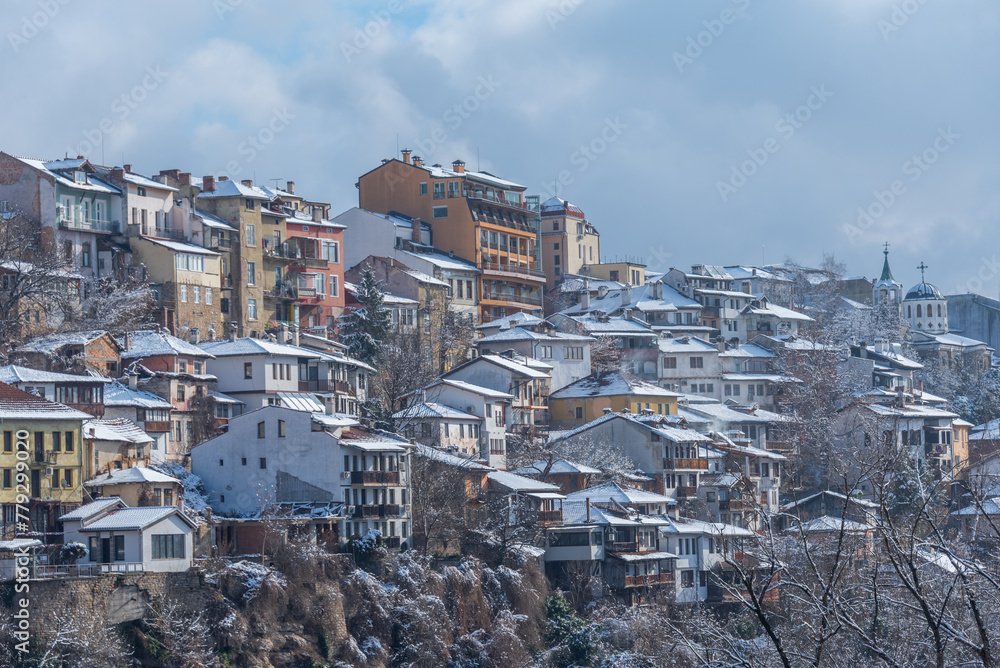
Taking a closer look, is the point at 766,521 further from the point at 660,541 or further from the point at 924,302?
the point at 924,302

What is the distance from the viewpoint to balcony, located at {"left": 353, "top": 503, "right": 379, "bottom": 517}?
63.7 metres

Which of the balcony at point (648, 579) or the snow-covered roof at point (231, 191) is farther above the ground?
the snow-covered roof at point (231, 191)

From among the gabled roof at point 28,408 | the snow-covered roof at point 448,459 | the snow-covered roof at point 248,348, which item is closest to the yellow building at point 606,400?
the snow-covered roof at point 448,459

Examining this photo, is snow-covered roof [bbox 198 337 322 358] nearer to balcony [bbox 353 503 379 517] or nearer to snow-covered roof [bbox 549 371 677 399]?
balcony [bbox 353 503 379 517]

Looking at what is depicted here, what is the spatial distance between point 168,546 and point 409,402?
26.4 meters

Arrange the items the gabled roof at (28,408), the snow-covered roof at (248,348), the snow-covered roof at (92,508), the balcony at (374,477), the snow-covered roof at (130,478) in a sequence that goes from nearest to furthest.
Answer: the snow-covered roof at (92,508) → the gabled roof at (28,408) → the snow-covered roof at (130,478) → the balcony at (374,477) → the snow-covered roof at (248,348)

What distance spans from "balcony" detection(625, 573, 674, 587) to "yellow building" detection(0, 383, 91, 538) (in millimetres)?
25763

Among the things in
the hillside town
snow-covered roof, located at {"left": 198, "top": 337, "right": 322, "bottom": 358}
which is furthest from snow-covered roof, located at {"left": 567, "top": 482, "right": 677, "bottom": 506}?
snow-covered roof, located at {"left": 198, "top": 337, "right": 322, "bottom": 358}

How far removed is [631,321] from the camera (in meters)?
108

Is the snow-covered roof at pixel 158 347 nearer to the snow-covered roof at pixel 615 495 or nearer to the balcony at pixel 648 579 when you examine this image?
the snow-covered roof at pixel 615 495

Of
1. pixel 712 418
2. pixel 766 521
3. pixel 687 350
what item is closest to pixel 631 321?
pixel 687 350

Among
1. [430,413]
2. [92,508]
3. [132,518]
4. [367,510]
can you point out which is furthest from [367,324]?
[132,518]

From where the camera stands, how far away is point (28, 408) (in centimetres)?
5647

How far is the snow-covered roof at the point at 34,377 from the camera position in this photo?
60978 millimetres
